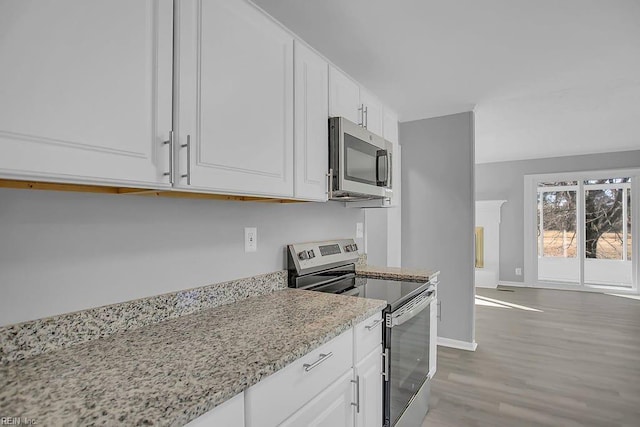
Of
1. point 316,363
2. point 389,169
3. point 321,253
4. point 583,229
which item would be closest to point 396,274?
point 321,253

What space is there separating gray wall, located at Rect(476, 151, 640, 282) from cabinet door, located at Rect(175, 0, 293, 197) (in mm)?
6178

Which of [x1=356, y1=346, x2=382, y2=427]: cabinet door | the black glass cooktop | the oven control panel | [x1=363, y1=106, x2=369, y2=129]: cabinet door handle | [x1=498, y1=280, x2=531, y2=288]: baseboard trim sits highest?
[x1=363, y1=106, x2=369, y2=129]: cabinet door handle

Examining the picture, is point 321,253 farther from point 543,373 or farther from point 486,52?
point 543,373

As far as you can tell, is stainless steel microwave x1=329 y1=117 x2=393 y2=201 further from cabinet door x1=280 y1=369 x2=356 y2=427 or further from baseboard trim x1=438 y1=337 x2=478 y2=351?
baseboard trim x1=438 y1=337 x2=478 y2=351

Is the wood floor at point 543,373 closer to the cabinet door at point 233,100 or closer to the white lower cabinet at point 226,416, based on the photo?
the white lower cabinet at point 226,416

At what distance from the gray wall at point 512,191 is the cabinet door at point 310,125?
5865 mm

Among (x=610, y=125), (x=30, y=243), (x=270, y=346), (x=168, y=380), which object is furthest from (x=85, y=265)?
(x=610, y=125)

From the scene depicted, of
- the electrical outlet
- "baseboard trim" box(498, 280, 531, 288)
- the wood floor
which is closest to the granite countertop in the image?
the electrical outlet

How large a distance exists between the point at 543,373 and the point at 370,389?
2100mm

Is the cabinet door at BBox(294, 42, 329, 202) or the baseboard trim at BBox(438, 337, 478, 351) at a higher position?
the cabinet door at BBox(294, 42, 329, 202)

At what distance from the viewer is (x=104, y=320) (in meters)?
1.17

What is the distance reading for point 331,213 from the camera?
8.29 feet

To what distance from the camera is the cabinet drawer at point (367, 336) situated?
4.69 feet

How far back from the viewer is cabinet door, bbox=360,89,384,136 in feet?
7.46
